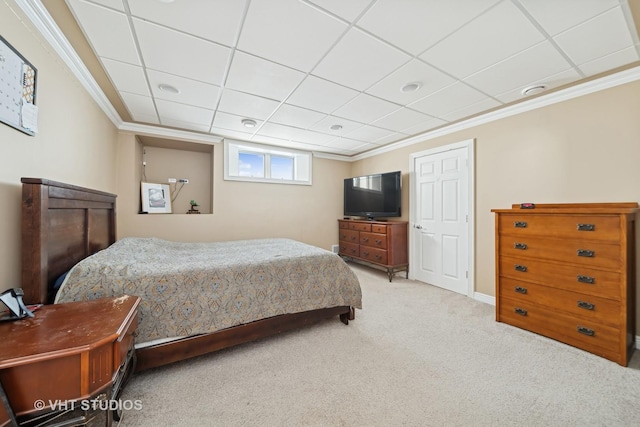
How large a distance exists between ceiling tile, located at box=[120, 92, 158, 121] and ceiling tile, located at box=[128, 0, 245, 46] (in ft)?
4.47

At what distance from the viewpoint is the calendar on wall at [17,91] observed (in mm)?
1254

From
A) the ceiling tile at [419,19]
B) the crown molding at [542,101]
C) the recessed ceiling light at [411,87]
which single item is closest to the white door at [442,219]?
the crown molding at [542,101]

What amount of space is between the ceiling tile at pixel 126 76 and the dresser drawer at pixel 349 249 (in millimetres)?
3836

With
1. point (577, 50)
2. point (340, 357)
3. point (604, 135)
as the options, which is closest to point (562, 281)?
point (604, 135)

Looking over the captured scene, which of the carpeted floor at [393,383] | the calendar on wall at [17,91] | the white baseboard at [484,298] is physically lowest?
the carpeted floor at [393,383]

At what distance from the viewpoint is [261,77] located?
2.14 m

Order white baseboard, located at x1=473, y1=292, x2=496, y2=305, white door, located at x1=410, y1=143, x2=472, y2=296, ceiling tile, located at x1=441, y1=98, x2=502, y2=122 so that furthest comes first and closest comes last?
white door, located at x1=410, y1=143, x2=472, y2=296 < white baseboard, located at x1=473, y1=292, x2=496, y2=305 < ceiling tile, located at x1=441, y1=98, x2=502, y2=122

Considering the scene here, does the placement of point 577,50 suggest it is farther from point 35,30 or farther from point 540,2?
point 35,30

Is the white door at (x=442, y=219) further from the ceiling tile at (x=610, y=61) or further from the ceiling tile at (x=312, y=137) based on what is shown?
the ceiling tile at (x=312, y=137)

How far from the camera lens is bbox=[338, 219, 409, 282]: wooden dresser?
387 cm

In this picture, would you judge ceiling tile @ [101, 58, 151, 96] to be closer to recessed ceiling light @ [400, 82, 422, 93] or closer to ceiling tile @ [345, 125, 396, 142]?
recessed ceiling light @ [400, 82, 422, 93]

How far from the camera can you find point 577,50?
1763 millimetres

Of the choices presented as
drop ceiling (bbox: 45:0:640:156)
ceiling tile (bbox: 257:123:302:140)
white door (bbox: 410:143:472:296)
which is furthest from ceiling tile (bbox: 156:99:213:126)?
white door (bbox: 410:143:472:296)

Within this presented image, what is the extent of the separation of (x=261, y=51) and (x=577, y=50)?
7.90 feet
